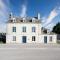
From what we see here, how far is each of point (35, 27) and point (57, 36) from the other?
242cm

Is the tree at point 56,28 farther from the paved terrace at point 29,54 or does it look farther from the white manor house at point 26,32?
the paved terrace at point 29,54

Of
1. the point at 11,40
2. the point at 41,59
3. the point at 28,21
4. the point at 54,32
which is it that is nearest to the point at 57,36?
the point at 54,32

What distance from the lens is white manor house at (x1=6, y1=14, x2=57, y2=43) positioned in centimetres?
1552

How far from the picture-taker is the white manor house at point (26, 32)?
15.5 meters

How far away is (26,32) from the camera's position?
51.6ft

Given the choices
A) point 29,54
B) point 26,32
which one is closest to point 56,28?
point 26,32

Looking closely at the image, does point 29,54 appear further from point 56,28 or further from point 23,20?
point 56,28

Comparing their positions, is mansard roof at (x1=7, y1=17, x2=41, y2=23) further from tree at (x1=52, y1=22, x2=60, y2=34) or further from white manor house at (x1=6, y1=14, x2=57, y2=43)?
tree at (x1=52, y1=22, x2=60, y2=34)

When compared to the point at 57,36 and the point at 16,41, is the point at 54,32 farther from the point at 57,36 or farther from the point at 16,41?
the point at 16,41

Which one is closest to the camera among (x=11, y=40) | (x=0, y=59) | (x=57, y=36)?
(x=0, y=59)

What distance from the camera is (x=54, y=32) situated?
55.5 ft

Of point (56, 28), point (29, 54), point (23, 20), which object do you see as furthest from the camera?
point (56, 28)

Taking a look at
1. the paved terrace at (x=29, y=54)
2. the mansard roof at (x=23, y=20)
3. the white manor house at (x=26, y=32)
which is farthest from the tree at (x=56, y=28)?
the paved terrace at (x=29, y=54)

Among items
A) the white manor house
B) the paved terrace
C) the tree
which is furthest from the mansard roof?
the paved terrace
